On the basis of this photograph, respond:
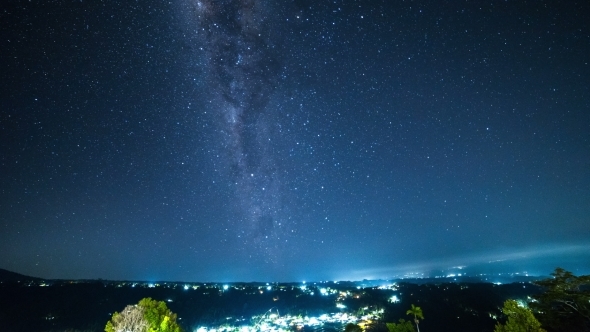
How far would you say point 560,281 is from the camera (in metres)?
29.4

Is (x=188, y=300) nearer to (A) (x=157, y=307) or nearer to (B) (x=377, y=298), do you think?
(B) (x=377, y=298)

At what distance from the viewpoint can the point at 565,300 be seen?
30891mm

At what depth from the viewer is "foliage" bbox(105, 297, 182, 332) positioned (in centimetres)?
2680

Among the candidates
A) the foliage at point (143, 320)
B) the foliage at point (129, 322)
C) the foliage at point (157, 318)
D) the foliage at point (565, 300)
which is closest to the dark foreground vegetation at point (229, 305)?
the foliage at point (565, 300)

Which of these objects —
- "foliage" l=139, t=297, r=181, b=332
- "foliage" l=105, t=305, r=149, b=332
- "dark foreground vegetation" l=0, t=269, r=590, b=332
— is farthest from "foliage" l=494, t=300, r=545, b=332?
"dark foreground vegetation" l=0, t=269, r=590, b=332

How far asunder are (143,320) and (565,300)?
46.9 metres

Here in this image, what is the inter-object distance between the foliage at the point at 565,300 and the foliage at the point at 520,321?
27.4 ft

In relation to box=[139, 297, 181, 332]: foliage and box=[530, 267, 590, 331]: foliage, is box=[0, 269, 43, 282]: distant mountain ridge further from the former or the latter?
box=[530, 267, 590, 331]: foliage

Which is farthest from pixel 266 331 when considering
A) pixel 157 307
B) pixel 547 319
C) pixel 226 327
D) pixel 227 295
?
pixel 547 319

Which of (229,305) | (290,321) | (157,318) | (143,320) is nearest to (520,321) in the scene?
→ (157,318)

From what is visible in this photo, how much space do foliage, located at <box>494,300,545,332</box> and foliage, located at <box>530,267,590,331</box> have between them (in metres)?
8.35

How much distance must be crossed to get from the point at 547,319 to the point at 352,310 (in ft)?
313

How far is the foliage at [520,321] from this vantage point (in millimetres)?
22672

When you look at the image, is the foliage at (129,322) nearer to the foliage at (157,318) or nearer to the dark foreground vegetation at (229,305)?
the foliage at (157,318)
